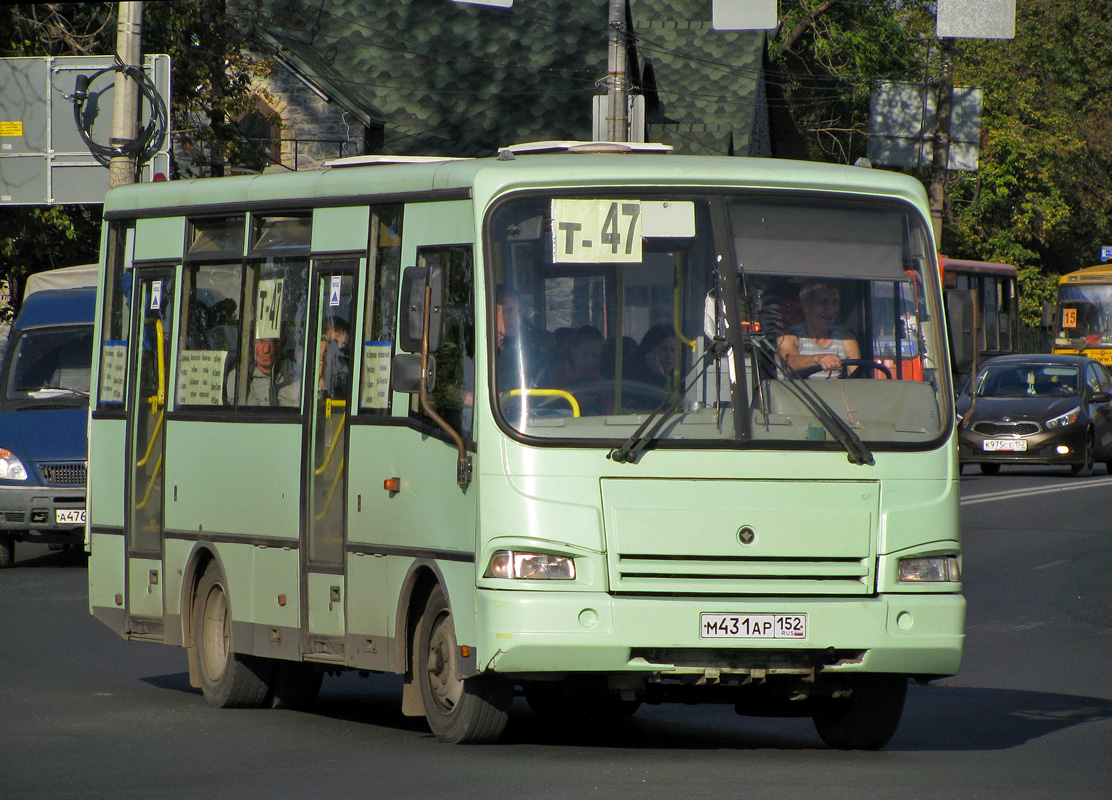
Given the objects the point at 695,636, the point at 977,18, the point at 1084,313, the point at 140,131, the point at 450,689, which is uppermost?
the point at 977,18

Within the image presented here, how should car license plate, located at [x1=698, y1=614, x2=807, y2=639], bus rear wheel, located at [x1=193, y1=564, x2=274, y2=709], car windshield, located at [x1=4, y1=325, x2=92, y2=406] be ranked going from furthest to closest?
car windshield, located at [x1=4, y1=325, x2=92, y2=406]
bus rear wheel, located at [x1=193, y1=564, x2=274, y2=709]
car license plate, located at [x1=698, y1=614, x2=807, y2=639]

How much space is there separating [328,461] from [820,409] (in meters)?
2.50

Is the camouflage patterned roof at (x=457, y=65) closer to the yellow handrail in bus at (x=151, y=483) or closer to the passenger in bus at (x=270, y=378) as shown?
the yellow handrail in bus at (x=151, y=483)

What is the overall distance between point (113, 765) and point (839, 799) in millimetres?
3007

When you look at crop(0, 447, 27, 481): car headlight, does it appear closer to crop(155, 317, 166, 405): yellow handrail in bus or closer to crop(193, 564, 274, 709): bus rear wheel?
crop(155, 317, 166, 405): yellow handrail in bus

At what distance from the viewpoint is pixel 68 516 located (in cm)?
1833

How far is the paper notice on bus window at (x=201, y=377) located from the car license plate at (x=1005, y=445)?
2015 centimetres

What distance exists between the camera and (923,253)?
9078 millimetres

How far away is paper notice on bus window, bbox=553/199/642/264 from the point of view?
8562mm

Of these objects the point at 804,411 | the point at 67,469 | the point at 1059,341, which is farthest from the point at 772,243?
the point at 1059,341

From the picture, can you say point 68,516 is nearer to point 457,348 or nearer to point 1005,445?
point 457,348

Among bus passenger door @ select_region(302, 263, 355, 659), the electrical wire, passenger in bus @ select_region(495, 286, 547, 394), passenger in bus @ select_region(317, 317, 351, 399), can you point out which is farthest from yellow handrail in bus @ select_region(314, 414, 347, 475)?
the electrical wire

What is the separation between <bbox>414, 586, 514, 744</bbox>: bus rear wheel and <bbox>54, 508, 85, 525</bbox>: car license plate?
9927 mm

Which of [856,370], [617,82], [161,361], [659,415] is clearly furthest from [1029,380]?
[659,415]
